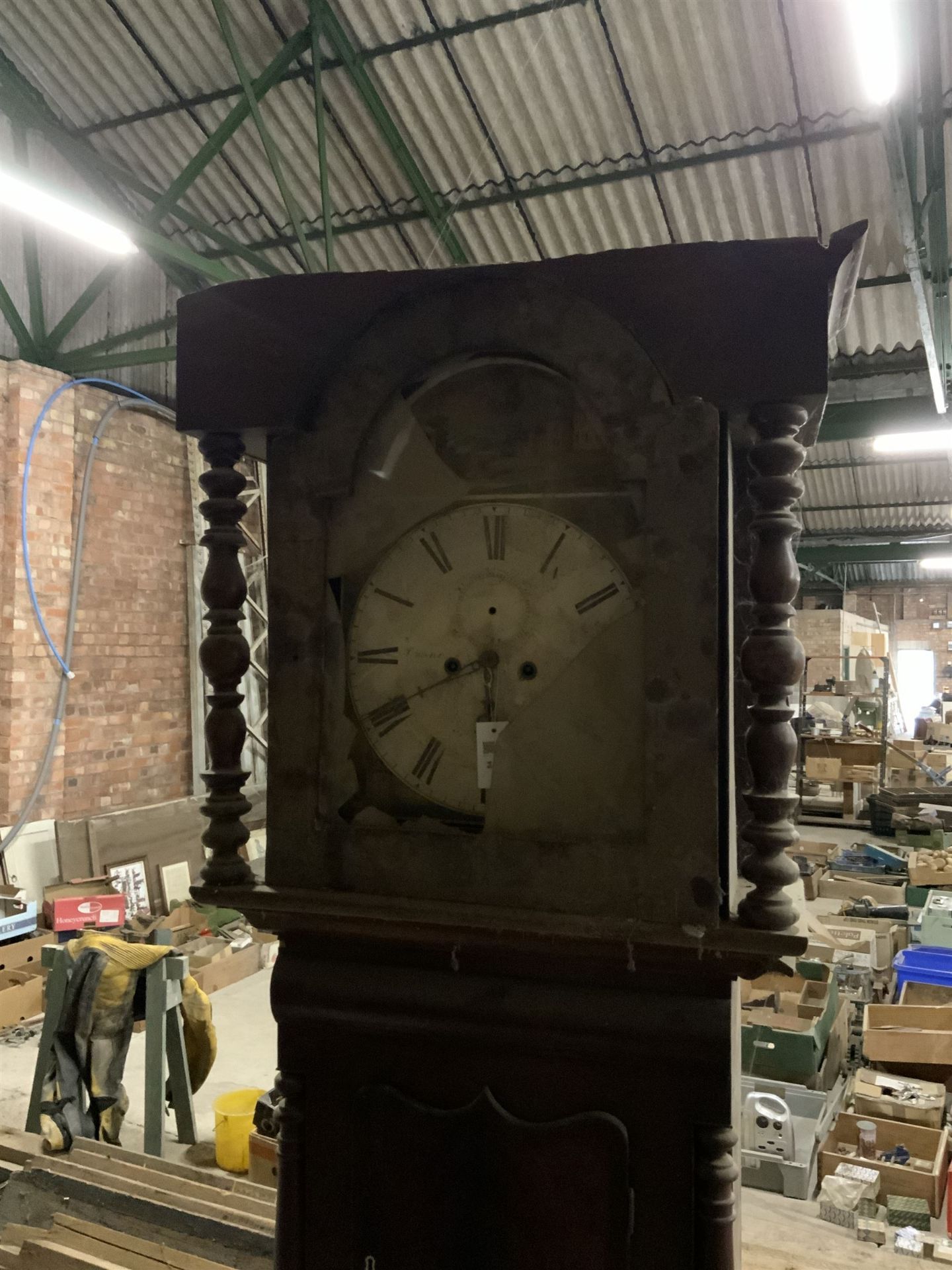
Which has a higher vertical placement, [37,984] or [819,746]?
[819,746]

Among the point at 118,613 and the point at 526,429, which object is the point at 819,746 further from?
the point at 526,429

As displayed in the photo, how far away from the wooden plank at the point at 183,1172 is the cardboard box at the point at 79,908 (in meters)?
2.74

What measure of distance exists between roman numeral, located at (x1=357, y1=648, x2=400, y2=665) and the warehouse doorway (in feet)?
62.5

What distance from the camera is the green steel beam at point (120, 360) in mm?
6090

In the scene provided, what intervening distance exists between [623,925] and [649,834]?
0.13 metres

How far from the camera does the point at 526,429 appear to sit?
4.63 feet

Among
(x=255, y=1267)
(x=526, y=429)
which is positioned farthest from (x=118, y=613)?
(x=526, y=429)

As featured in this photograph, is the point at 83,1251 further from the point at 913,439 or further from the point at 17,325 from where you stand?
the point at 913,439

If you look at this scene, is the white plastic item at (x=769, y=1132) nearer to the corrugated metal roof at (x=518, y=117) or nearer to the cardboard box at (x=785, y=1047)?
the cardboard box at (x=785, y=1047)

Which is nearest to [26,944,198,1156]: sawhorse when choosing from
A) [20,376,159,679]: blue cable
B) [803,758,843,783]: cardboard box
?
[20,376,159,679]: blue cable

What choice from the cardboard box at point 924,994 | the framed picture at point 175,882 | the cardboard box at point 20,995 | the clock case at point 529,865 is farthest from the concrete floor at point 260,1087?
the cardboard box at point 924,994

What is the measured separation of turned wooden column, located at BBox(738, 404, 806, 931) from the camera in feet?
4.10

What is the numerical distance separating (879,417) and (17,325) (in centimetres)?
610

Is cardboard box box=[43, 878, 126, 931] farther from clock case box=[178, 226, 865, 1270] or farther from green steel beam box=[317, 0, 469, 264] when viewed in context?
clock case box=[178, 226, 865, 1270]
